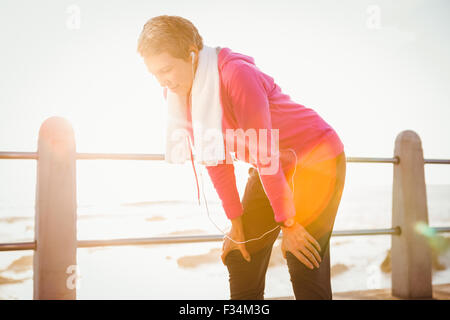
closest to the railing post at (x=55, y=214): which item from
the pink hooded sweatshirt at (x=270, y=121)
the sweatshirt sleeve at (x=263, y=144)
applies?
the pink hooded sweatshirt at (x=270, y=121)

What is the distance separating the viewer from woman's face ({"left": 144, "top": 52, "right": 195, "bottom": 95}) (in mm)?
1019

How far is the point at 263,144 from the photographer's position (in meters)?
0.94

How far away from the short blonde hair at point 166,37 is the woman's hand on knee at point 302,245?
1.89 ft

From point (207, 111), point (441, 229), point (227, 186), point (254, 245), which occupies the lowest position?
point (441, 229)

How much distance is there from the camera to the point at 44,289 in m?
1.40

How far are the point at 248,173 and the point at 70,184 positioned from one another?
0.73 m

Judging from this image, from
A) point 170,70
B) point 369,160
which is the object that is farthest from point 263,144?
point 369,160

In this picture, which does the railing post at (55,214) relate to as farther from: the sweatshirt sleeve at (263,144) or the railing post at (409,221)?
the railing post at (409,221)

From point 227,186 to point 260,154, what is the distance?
311mm

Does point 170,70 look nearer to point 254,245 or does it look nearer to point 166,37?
point 166,37

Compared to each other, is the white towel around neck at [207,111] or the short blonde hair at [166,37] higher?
the short blonde hair at [166,37]

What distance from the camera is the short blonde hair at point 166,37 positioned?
100 cm

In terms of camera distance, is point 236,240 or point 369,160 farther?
point 369,160
